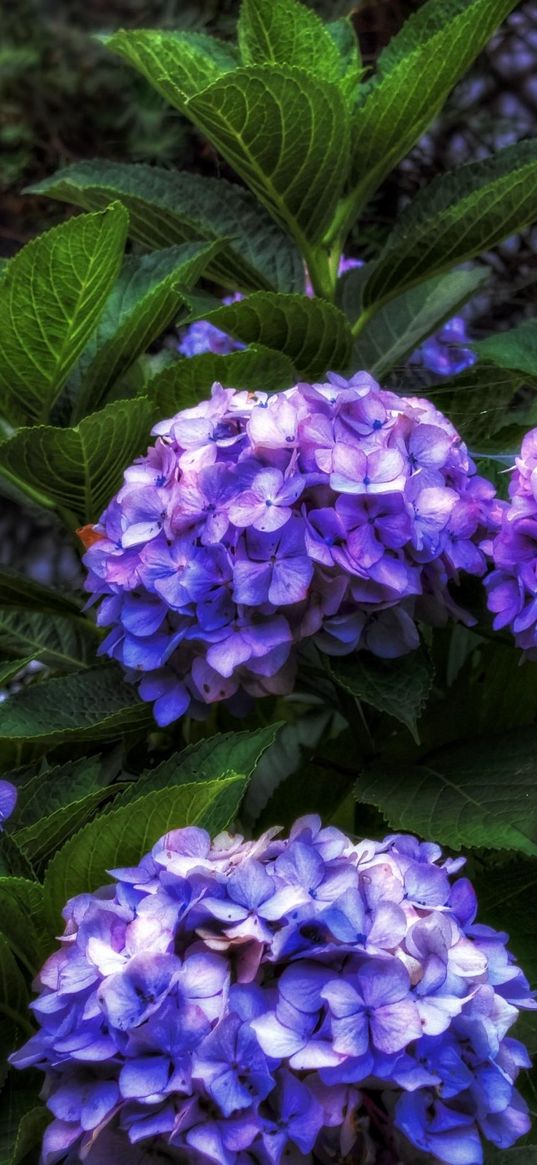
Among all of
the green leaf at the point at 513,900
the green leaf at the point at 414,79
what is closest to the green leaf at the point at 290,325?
the green leaf at the point at 414,79

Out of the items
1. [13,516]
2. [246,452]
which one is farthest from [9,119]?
[246,452]

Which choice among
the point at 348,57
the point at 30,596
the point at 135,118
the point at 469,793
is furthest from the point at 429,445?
the point at 135,118

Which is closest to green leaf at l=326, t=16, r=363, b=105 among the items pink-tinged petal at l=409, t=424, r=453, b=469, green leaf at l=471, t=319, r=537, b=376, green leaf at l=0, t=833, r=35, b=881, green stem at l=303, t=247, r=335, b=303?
green stem at l=303, t=247, r=335, b=303

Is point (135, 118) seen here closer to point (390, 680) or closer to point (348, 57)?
point (348, 57)

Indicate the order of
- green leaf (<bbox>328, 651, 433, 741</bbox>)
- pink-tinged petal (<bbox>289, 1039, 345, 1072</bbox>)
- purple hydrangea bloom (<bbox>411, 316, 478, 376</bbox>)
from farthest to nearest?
purple hydrangea bloom (<bbox>411, 316, 478, 376</bbox>) < green leaf (<bbox>328, 651, 433, 741</bbox>) < pink-tinged petal (<bbox>289, 1039, 345, 1072</bbox>)

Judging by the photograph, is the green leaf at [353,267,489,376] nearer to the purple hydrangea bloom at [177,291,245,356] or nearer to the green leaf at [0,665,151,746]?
the purple hydrangea bloom at [177,291,245,356]

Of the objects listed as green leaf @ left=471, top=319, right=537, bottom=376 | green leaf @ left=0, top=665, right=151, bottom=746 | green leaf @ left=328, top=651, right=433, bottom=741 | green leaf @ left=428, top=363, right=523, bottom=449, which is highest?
green leaf @ left=471, top=319, right=537, bottom=376

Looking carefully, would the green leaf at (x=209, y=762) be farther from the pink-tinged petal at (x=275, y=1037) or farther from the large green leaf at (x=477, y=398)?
the large green leaf at (x=477, y=398)

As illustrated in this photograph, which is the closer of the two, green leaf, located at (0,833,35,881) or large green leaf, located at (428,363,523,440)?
green leaf, located at (0,833,35,881)
